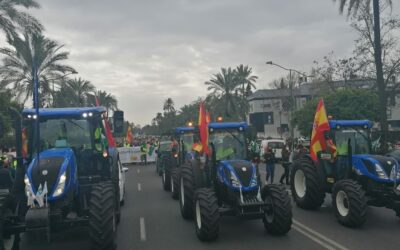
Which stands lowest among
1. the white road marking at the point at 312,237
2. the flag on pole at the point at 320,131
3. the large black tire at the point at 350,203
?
the white road marking at the point at 312,237

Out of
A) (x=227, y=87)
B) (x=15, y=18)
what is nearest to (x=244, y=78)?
(x=227, y=87)

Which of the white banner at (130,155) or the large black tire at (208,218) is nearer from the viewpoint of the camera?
the large black tire at (208,218)

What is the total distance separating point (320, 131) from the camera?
35.9ft

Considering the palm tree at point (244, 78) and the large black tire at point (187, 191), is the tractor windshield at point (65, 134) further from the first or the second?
the palm tree at point (244, 78)

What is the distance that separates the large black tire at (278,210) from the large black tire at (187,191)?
6.91ft

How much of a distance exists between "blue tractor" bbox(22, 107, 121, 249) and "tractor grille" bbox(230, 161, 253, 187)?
2.50 m

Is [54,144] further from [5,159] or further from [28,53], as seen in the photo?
[28,53]

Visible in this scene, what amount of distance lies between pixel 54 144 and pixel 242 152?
4.03 m

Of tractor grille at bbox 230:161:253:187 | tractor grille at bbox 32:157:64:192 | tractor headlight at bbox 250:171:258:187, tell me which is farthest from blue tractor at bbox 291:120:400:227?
tractor grille at bbox 32:157:64:192

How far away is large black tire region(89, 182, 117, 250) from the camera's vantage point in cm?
694

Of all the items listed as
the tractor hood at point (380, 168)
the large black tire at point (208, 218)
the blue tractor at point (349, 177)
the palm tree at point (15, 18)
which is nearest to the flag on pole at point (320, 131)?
the blue tractor at point (349, 177)

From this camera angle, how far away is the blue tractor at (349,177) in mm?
9078

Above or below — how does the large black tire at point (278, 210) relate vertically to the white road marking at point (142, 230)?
above

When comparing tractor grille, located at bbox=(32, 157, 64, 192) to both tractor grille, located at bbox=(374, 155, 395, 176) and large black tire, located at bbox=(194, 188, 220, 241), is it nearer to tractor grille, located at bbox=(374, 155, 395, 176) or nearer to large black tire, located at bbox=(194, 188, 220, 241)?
large black tire, located at bbox=(194, 188, 220, 241)
